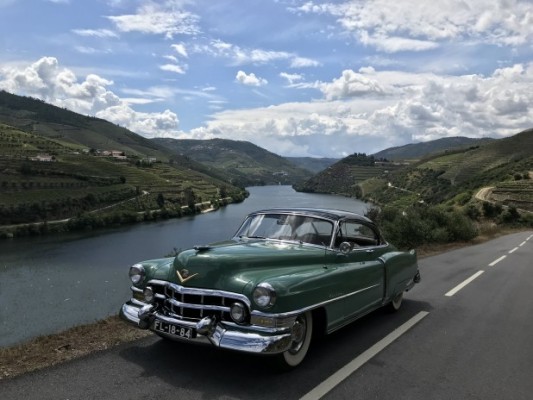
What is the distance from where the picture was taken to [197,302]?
505 cm

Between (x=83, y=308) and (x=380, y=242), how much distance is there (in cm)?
2757

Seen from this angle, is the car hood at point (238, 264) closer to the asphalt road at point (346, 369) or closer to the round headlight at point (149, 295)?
the round headlight at point (149, 295)

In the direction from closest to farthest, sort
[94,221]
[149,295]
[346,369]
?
[346,369] < [149,295] < [94,221]

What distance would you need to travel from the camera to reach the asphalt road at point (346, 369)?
14.8 feet

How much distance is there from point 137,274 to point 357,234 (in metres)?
3.54

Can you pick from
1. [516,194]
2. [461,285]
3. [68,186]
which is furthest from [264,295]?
[68,186]

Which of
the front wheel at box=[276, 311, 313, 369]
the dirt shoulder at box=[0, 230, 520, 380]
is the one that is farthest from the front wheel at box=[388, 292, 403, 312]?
the dirt shoulder at box=[0, 230, 520, 380]

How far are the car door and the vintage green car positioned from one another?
0.02 metres

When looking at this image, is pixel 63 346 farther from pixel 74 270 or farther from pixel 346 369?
pixel 74 270

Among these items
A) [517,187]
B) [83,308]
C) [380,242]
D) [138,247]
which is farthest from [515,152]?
[380,242]

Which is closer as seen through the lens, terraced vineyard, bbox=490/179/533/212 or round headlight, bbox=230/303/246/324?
round headlight, bbox=230/303/246/324

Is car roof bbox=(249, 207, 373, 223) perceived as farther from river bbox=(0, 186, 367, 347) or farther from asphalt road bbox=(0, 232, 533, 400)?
river bbox=(0, 186, 367, 347)

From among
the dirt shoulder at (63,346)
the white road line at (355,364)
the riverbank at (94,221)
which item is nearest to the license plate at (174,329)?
the dirt shoulder at (63,346)

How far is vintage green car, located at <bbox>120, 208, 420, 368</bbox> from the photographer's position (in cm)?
476
